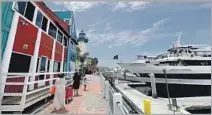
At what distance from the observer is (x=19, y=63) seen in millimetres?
3953

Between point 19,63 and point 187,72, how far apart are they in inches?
232

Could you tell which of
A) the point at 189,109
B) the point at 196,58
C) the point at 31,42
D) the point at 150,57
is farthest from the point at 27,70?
the point at 150,57

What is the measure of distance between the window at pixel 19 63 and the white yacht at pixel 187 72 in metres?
5.40

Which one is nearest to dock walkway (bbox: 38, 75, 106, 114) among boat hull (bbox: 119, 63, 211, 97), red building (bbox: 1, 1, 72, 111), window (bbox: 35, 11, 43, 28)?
red building (bbox: 1, 1, 72, 111)

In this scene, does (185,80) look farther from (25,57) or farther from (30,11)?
(30,11)

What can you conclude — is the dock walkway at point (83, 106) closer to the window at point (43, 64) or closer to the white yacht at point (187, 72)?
the window at point (43, 64)

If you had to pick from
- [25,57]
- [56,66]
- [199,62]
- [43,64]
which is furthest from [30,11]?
[199,62]

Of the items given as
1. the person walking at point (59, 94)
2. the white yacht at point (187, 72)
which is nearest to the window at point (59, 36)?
the person walking at point (59, 94)

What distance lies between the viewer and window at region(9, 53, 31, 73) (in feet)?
12.3

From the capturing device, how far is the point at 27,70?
422 cm

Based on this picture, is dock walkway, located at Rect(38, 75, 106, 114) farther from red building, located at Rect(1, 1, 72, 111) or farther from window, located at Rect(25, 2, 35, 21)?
window, located at Rect(25, 2, 35, 21)

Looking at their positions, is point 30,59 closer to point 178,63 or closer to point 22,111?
point 22,111

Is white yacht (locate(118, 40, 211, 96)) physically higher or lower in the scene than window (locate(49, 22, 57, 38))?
lower

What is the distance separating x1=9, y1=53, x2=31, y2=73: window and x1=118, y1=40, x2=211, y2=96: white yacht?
540cm
